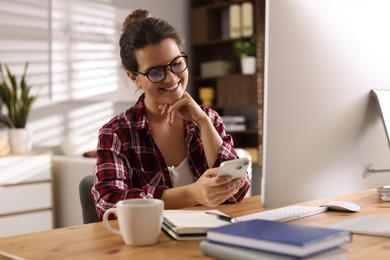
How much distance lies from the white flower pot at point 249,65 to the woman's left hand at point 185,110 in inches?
138

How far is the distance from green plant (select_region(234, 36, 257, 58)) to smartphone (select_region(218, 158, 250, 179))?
4134 mm

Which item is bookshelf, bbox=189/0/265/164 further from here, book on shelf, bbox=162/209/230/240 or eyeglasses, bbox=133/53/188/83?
book on shelf, bbox=162/209/230/240

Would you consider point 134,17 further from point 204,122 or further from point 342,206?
point 342,206

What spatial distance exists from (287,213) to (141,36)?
2.66 feet

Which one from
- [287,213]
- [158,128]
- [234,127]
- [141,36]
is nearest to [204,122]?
[158,128]

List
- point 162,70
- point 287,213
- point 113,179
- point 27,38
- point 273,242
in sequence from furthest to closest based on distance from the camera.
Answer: point 27,38, point 162,70, point 113,179, point 287,213, point 273,242

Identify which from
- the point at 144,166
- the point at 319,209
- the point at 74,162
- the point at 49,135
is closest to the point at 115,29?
the point at 49,135

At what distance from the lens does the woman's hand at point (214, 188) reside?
1257 millimetres

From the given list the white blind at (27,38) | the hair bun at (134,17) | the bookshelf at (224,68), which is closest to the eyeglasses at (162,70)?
the hair bun at (134,17)

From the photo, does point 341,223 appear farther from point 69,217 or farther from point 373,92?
point 69,217

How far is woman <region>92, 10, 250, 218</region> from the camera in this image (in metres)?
1.71

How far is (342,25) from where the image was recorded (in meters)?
1.07

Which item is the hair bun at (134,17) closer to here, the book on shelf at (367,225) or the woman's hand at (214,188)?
the woman's hand at (214,188)

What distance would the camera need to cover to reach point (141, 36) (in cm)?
175
